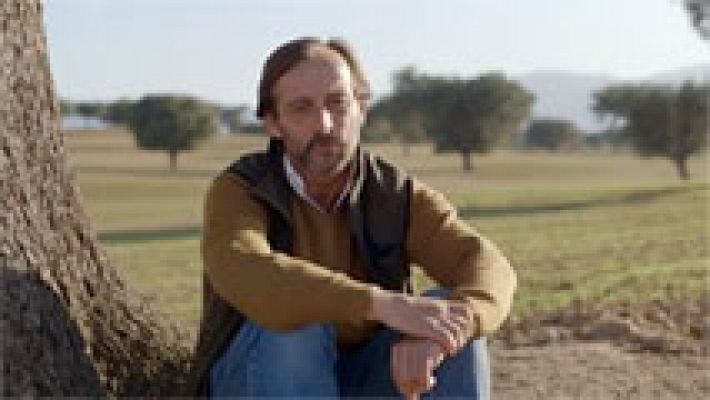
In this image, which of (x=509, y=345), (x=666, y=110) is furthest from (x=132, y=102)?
(x=509, y=345)

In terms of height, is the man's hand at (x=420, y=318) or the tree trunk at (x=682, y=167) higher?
the man's hand at (x=420, y=318)

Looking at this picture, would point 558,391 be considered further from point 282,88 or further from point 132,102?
point 132,102

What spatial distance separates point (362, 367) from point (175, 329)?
1.07 meters

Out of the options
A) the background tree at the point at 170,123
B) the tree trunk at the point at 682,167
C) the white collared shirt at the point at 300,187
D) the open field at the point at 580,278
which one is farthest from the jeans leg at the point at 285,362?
the background tree at the point at 170,123

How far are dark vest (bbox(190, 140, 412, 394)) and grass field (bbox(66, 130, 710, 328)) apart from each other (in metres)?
0.93

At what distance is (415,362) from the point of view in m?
3.19

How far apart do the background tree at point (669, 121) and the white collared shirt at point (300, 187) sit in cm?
5155

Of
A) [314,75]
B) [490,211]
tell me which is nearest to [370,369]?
[314,75]

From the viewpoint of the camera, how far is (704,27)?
1172 inches

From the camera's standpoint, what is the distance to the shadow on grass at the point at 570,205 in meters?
27.8

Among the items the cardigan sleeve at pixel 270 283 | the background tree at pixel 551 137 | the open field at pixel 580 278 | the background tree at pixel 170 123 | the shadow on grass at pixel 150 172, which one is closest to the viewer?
the cardigan sleeve at pixel 270 283

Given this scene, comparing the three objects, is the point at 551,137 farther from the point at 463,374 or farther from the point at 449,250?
the point at 463,374

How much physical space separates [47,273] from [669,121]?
2109 inches

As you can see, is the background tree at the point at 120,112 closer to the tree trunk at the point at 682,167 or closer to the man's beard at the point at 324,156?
the tree trunk at the point at 682,167
